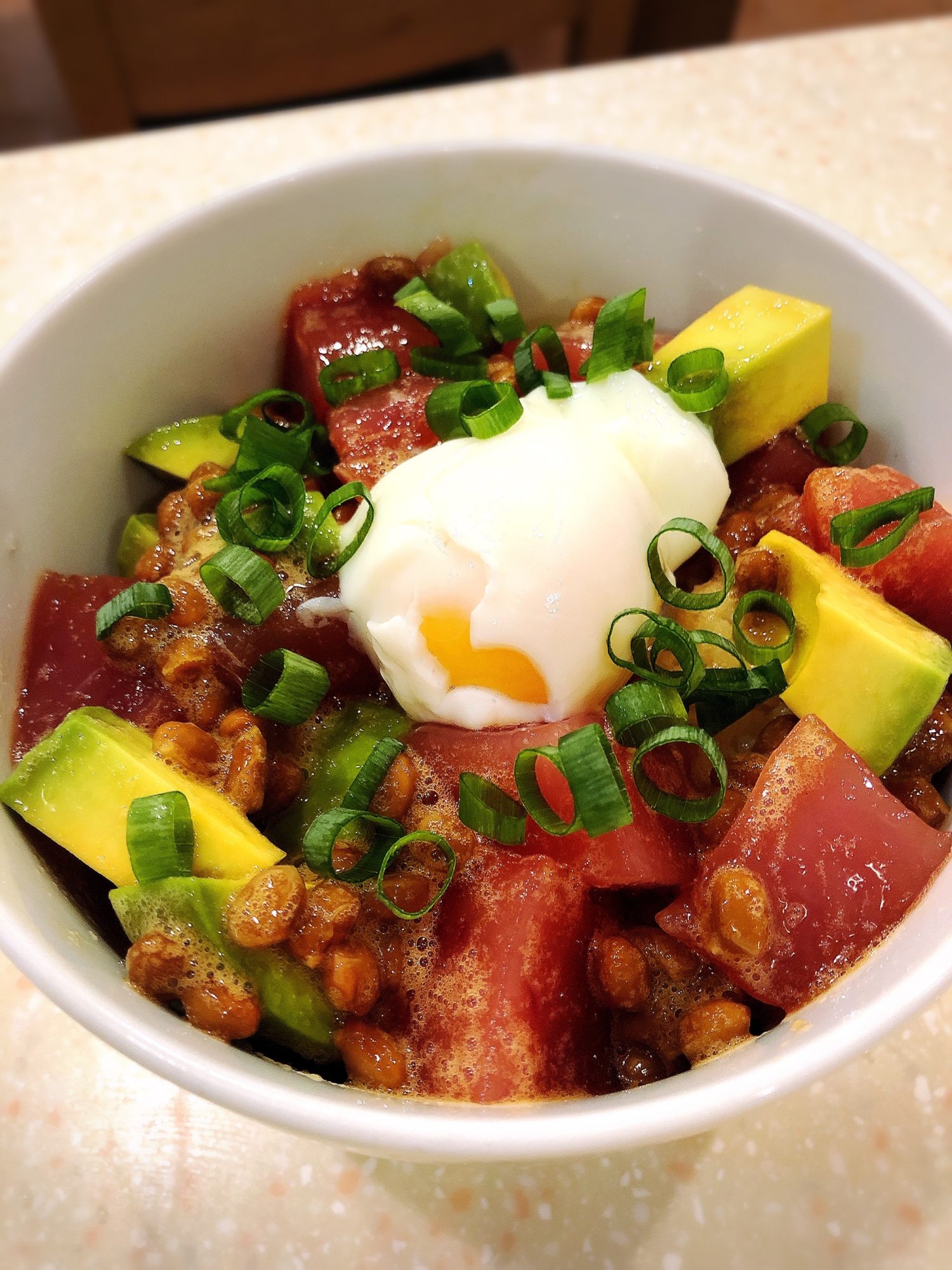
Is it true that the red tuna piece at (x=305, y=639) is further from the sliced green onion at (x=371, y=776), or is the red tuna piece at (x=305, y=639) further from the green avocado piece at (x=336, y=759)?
the sliced green onion at (x=371, y=776)

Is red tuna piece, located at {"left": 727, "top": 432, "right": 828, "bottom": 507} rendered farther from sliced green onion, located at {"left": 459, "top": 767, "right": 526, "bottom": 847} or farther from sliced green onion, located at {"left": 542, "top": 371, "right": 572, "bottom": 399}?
sliced green onion, located at {"left": 459, "top": 767, "right": 526, "bottom": 847}

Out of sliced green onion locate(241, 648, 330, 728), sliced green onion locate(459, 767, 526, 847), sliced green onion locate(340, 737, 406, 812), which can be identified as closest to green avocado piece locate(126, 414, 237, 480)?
sliced green onion locate(241, 648, 330, 728)

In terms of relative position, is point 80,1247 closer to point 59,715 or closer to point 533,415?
point 59,715

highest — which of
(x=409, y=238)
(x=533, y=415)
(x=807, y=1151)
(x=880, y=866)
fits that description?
(x=409, y=238)

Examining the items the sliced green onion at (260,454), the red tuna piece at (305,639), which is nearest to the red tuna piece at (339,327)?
the sliced green onion at (260,454)

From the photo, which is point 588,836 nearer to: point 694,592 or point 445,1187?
point 694,592

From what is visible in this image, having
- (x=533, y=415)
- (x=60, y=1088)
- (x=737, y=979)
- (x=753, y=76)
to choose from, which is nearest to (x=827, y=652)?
(x=737, y=979)
